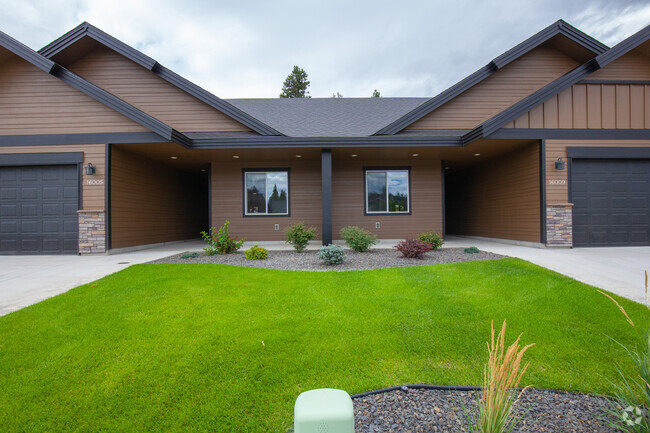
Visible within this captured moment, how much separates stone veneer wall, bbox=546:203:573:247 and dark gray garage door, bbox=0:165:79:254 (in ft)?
40.6

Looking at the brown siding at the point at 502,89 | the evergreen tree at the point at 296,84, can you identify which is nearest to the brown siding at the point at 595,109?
the brown siding at the point at 502,89

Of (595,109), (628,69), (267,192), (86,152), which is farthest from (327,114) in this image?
(628,69)

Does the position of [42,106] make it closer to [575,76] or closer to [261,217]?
[261,217]

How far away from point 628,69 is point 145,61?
13.6 meters

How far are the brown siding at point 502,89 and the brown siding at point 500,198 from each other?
1.73m

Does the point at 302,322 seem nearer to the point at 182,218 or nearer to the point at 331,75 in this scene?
the point at 182,218

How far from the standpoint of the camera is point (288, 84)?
33.5 meters

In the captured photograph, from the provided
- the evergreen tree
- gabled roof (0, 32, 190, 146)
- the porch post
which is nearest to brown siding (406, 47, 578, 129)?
the porch post

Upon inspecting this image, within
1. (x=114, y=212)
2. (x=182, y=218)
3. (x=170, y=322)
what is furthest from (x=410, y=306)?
(x=182, y=218)

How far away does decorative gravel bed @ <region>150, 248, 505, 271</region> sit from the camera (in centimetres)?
576

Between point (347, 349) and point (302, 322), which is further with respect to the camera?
point (302, 322)

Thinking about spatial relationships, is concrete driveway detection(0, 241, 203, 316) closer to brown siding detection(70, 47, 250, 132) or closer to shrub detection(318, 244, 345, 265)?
shrub detection(318, 244, 345, 265)

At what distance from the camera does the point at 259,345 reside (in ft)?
8.75

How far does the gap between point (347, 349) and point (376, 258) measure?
13.1 feet
